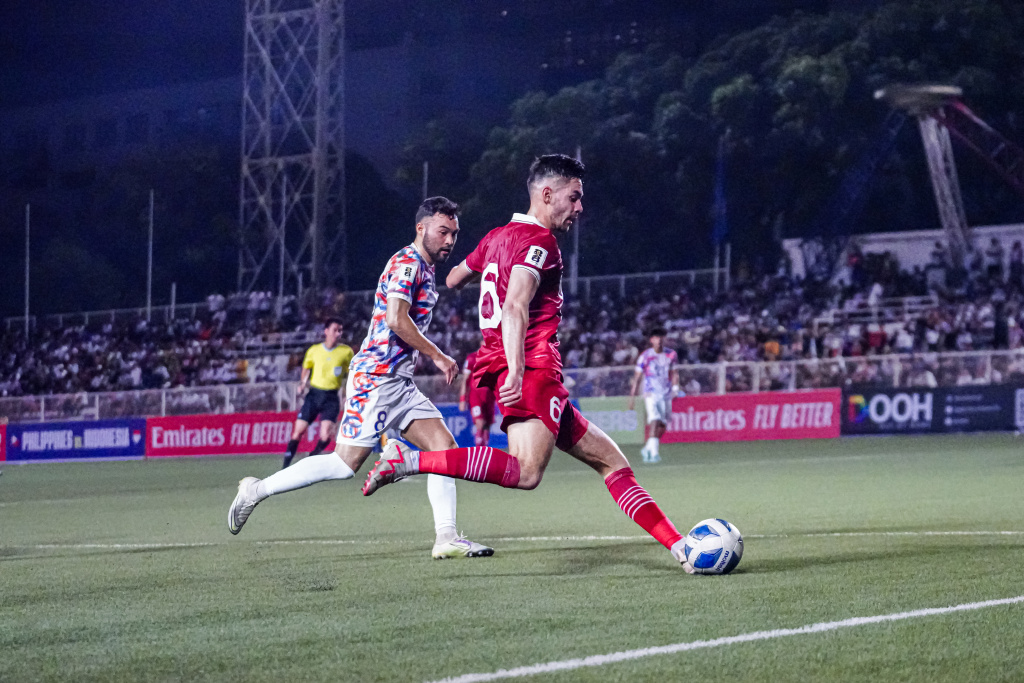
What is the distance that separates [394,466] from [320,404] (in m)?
11.4

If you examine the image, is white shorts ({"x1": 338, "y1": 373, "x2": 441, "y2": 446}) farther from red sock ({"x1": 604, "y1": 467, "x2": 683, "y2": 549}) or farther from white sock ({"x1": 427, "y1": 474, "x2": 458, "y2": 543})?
red sock ({"x1": 604, "y1": 467, "x2": 683, "y2": 549})

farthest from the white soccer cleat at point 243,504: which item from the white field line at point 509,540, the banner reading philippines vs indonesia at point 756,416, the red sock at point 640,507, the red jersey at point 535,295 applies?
the banner reading philippines vs indonesia at point 756,416

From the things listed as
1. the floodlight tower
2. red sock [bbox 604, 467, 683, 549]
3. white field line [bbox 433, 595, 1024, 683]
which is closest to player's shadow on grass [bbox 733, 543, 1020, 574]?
red sock [bbox 604, 467, 683, 549]

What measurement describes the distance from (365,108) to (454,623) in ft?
153

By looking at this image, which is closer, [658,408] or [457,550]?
[457,550]

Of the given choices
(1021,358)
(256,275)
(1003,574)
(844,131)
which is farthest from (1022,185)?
(1003,574)

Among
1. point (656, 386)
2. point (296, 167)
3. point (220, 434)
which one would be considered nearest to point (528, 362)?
point (656, 386)

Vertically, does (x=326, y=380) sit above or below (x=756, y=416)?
above

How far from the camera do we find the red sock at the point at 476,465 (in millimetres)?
6918

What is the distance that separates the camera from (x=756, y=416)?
27.7 metres

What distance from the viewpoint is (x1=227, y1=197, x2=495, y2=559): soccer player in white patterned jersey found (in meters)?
8.49

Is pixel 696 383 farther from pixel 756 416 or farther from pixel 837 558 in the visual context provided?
pixel 837 558

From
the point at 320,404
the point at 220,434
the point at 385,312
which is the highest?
the point at 385,312

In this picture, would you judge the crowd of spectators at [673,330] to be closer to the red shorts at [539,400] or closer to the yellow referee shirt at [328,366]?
the yellow referee shirt at [328,366]
